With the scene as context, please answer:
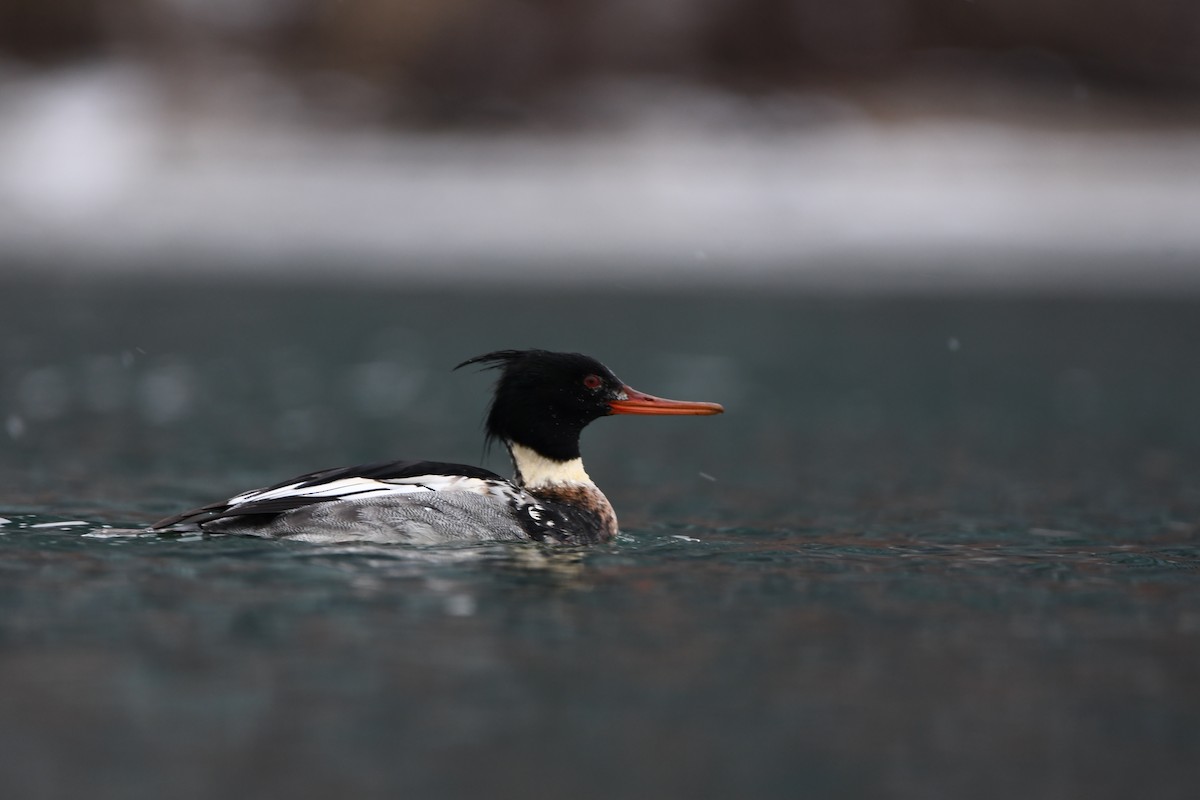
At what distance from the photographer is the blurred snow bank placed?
40031 millimetres

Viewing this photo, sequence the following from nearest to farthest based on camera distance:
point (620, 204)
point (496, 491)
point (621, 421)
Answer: point (496, 491), point (621, 421), point (620, 204)

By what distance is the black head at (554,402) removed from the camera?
9711mm

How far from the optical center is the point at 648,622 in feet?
24.3

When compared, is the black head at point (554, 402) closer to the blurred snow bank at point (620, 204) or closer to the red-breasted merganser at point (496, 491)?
the red-breasted merganser at point (496, 491)

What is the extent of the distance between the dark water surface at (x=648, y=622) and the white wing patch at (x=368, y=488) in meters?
0.31

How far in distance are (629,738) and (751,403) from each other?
1238cm

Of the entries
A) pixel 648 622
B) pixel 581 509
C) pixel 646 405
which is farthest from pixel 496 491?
pixel 648 622

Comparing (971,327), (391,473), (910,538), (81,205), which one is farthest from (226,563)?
(81,205)

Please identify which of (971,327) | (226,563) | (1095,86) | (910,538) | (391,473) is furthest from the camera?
(1095,86)

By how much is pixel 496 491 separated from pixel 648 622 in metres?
1.99

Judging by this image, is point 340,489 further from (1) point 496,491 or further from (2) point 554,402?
(2) point 554,402

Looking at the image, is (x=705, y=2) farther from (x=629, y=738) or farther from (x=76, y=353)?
(x=629, y=738)

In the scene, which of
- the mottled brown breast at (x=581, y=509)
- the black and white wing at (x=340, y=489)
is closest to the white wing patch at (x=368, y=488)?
the black and white wing at (x=340, y=489)

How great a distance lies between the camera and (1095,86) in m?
56.1
